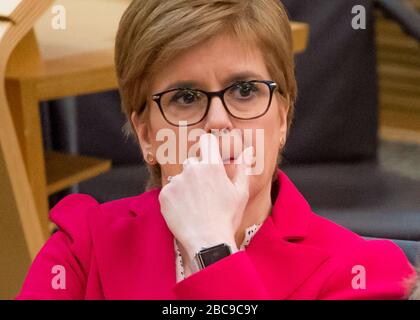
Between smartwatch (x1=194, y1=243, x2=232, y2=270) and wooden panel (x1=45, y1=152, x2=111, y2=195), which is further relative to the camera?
wooden panel (x1=45, y1=152, x2=111, y2=195)

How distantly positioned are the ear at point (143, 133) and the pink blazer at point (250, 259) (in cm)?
5

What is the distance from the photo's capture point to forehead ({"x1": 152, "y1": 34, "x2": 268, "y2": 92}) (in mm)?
753

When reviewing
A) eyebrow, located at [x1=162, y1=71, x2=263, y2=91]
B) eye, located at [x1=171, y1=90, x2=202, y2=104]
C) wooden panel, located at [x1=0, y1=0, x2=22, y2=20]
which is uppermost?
wooden panel, located at [x1=0, y1=0, x2=22, y2=20]

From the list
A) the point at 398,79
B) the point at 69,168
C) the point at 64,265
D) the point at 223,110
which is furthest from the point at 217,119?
the point at 398,79

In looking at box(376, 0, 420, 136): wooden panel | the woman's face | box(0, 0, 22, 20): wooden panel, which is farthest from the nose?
box(376, 0, 420, 136): wooden panel

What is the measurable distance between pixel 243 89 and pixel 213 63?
0.04 m

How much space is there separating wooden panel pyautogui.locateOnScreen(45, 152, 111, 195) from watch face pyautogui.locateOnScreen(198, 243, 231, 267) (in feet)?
2.48

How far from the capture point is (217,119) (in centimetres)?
74

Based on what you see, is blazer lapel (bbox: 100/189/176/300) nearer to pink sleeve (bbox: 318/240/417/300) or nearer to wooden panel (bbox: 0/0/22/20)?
pink sleeve (bbox: 318/240/417/300)

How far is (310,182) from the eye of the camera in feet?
5.04

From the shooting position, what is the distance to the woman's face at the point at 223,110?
744 mm

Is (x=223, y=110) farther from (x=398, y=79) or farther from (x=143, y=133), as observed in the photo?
(x=398, y=79)

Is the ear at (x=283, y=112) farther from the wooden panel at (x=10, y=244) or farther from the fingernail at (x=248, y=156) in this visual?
Answer: the wooden panel at (x=10, y=244)

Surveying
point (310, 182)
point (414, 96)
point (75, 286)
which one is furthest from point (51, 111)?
point (414, 96)
